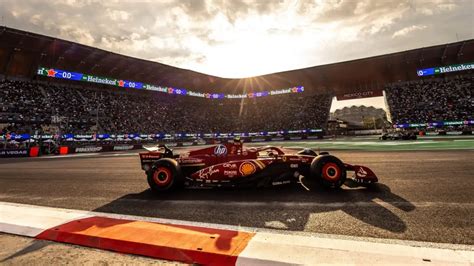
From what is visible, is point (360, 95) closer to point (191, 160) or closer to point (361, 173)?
point (361, 173)

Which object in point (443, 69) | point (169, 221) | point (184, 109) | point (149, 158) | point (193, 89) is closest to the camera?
point (169, 221)

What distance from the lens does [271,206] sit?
4543 millimetres

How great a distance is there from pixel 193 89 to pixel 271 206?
53414 millimetres

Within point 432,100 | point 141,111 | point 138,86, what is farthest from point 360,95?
point 138,86

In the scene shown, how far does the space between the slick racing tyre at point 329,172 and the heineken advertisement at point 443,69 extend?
48412 mm

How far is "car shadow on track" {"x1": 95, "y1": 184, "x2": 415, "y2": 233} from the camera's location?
371 centimetres

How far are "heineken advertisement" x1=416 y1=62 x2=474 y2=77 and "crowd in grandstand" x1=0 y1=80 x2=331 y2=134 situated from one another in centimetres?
1563

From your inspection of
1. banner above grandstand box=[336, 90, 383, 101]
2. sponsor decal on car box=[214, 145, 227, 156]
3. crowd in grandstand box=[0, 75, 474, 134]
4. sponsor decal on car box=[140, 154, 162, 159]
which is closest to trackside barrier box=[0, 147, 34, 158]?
crowd in grandstand box=[0, 75, 474, 134]

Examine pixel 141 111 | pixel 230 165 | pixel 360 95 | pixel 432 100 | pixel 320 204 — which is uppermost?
pixel 360 95

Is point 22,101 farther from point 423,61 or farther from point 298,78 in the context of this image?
point 423,61

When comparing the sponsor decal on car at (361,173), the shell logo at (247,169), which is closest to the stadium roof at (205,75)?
the shell logo at (247,169)

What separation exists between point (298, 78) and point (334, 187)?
159 ft

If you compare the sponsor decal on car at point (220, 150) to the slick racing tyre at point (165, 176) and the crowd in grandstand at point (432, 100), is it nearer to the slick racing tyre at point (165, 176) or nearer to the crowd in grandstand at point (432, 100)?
the slick racing tyre at point (165, 176)

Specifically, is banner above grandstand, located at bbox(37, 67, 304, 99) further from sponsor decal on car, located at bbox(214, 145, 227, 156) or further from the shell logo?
the shell logo
